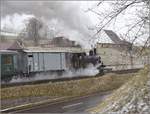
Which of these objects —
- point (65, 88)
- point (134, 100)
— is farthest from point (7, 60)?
point (134, 100)

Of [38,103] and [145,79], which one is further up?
[145,79]

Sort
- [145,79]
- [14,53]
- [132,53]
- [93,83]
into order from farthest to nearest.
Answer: [14,53] → [93,83] → [132,53] → [145,79]

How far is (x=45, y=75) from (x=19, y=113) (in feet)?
48.0

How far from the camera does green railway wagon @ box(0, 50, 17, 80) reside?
26281mm

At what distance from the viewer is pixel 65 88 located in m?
23.0

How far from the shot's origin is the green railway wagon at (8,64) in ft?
86.2

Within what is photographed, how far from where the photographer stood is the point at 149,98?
5586 mm

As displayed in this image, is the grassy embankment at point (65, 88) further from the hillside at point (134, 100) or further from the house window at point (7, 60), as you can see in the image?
the hillside at point (134, 100)

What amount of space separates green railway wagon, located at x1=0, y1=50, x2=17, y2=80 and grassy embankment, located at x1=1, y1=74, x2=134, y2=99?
15.8 ft

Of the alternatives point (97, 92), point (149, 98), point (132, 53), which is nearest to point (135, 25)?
point (132, 53)

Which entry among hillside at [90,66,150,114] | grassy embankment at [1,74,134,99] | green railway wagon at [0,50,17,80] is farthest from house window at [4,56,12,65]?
hillside at [90,66,150,114]

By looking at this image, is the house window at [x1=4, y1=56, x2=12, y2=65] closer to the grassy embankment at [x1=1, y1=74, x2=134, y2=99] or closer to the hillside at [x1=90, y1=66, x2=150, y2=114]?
the grassy embankment at [x1=1, y1=74, x2=134, y2=99]

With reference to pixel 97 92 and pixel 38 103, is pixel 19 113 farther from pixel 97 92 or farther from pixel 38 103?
pixel 97 92

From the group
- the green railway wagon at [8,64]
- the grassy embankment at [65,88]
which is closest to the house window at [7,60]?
the green railway wagon at [8,64]
